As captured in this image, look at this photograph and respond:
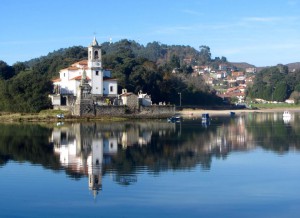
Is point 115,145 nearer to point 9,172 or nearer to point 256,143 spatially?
point 256,143

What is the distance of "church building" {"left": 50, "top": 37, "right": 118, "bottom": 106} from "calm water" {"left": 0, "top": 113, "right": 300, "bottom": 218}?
104 feet

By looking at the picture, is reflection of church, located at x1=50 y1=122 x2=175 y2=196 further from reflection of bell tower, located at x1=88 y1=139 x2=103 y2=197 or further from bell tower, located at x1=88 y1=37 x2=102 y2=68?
bell tower, located at x1=88 y1=37 x2=102 y2=68

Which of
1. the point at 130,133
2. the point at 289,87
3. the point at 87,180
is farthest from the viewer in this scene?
the point at 289,87

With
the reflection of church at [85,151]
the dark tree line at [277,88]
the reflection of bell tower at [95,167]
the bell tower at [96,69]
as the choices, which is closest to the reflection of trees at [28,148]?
the reflection of church at [85,151]

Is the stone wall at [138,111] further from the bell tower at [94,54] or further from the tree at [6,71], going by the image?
the tree at [6,71]

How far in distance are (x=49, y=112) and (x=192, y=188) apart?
5144cm

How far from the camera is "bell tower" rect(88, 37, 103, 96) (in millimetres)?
75438

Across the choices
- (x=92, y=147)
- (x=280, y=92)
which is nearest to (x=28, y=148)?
(x=92, y=147)

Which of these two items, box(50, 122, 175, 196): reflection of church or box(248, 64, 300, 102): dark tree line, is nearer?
box(50, 122, 175, 196): reflection of church

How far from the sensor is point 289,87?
143375 millimetres

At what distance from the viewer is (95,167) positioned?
28953mm

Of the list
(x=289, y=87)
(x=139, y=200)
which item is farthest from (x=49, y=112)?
(x=289, y=87)

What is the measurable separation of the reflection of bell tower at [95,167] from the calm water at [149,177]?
0.04m

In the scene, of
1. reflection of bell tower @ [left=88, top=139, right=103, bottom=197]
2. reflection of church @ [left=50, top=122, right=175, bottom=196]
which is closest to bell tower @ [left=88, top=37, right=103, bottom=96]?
reflection of church @ [left=50, top=122, right=175, bottom=196]
